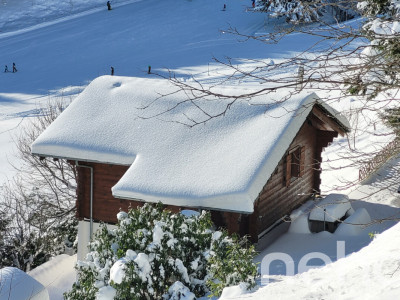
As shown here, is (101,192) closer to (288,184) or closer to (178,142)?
(178,142)

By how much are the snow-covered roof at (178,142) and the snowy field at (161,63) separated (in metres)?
1.75

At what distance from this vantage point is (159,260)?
10023 millimetres

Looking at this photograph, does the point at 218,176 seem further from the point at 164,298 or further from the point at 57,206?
the point at 57,206

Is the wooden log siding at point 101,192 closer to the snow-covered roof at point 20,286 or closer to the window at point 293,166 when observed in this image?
the snow-covered roof at point 20,286

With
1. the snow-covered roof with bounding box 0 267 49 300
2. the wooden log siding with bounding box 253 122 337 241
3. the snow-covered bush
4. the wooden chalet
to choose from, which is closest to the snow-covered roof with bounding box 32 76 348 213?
the wooden chalet

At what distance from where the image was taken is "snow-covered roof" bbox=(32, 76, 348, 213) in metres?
13.4

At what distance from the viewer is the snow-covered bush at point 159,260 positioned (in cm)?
942

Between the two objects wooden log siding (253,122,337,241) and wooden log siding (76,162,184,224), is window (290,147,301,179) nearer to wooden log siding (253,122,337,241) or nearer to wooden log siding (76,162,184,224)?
wooden log siding (253,122,337,241)

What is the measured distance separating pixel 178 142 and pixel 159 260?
530 cm

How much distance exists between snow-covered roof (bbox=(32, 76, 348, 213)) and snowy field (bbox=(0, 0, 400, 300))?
1.75m

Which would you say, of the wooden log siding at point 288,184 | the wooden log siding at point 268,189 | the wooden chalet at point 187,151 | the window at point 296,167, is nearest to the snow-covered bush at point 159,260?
the wooden chalet at point 187,151

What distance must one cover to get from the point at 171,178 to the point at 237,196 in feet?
5.78

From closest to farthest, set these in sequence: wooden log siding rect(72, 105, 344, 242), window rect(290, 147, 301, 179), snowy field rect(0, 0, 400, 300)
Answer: snowy field rect(0, 0, 400, 300) < wooden log siding rect(72, 105, 344, 242) < window rect(290, 147, 301, 179)

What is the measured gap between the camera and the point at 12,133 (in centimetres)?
3747
